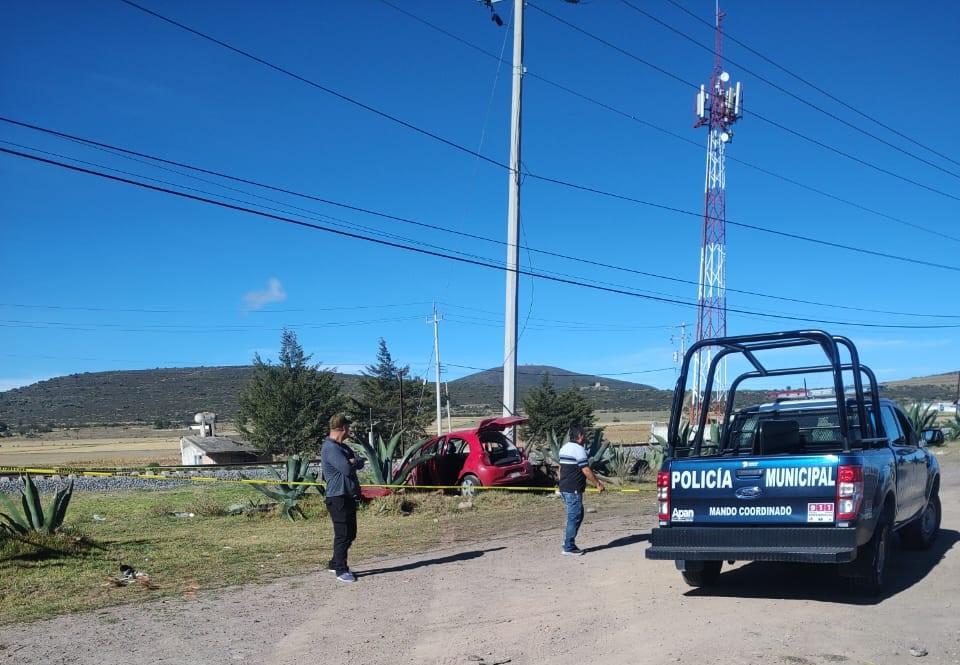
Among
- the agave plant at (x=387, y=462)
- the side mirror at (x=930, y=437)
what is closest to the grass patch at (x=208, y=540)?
the agave plant at (x=387, y=462)

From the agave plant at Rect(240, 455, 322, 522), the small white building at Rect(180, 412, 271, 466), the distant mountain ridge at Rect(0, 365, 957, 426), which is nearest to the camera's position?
the agave plant at Rect(240, 455, 322, 522)

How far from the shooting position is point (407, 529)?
12.8m

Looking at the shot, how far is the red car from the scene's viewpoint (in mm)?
16766

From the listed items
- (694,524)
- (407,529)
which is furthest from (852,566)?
(407,529)

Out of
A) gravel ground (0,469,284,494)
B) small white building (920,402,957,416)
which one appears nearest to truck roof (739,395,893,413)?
gravel ground (0,469,284,494)

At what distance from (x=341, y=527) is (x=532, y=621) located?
2631 millimetres

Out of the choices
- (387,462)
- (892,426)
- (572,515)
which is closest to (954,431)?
(387,462)

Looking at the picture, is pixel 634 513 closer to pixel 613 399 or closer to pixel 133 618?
pixel 133 618

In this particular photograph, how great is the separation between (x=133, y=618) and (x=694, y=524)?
4698 mm

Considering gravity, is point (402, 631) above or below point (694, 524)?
below

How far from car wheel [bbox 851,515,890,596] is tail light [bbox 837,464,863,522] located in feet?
1.75

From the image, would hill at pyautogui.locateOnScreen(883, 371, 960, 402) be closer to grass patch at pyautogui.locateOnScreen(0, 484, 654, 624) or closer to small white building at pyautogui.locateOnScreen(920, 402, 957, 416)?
small white building at pyautogui.locateOnScreen(920, 402, 957, 416)

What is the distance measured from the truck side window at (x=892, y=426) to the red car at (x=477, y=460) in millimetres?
8167

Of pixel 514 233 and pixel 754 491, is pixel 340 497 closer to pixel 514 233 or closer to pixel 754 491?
pixel 754 491
